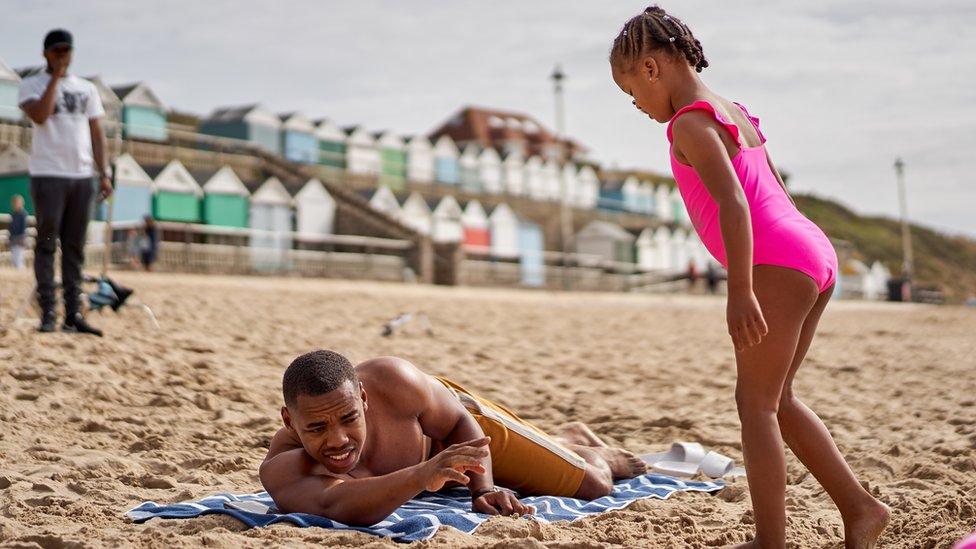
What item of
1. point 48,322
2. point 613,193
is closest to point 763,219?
point 48,322

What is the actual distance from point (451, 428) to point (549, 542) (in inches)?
29.7

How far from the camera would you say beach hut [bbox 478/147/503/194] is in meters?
51.0

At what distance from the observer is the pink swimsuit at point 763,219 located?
125 inches

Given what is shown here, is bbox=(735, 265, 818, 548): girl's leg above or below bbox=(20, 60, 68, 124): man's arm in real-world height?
below

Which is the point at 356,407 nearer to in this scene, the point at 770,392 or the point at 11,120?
the point at 770,392

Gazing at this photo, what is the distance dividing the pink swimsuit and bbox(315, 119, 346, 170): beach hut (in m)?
40.8

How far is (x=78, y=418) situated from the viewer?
210 inches

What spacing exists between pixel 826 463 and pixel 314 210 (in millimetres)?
31746

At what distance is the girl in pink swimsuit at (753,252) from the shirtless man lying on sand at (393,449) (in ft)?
2.72

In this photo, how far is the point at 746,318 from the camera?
2.96m

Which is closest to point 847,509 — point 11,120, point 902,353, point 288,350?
point 288,350

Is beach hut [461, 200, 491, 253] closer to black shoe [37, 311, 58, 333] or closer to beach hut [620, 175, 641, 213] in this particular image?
beach hut [620, 175, 641, 213]

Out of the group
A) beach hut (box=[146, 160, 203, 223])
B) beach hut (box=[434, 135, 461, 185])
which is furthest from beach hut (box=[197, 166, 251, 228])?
beach hut (box=[434, 135, 461, 185])

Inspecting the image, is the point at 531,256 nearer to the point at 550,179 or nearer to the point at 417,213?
the point at 417,213
